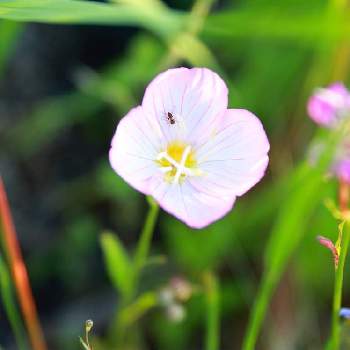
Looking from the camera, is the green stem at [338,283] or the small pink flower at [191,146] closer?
the green stem at [338,283]

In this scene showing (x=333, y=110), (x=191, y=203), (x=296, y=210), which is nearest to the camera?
(x=191, y=203)

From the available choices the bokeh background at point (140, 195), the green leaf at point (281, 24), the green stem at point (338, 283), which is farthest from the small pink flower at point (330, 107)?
the green stem at point (338, 283)

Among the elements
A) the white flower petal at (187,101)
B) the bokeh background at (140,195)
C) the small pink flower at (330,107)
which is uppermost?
the small pink flower at (330,107)

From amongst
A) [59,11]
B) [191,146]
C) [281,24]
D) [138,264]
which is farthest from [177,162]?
[281,24]

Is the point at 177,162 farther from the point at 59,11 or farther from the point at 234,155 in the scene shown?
the point at 59,11

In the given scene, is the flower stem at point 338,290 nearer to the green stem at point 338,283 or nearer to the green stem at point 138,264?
the green stem at point 338,283

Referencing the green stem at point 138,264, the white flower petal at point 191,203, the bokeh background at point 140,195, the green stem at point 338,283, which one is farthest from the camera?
the bokeh background at point 140,195

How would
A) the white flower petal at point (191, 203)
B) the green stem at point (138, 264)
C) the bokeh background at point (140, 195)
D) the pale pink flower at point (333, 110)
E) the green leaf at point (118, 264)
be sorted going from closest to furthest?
the white flower petal at point (191, 203) → the green stem at point (138, 264) → the green leaf at point (118, 264) → the pale pink flower at point (333, 110) → the bokeh background at point (140, 195)

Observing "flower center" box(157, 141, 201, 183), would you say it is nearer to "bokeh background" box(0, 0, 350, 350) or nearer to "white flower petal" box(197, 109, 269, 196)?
"white flower petal" box(197, 109, 269, 196)
